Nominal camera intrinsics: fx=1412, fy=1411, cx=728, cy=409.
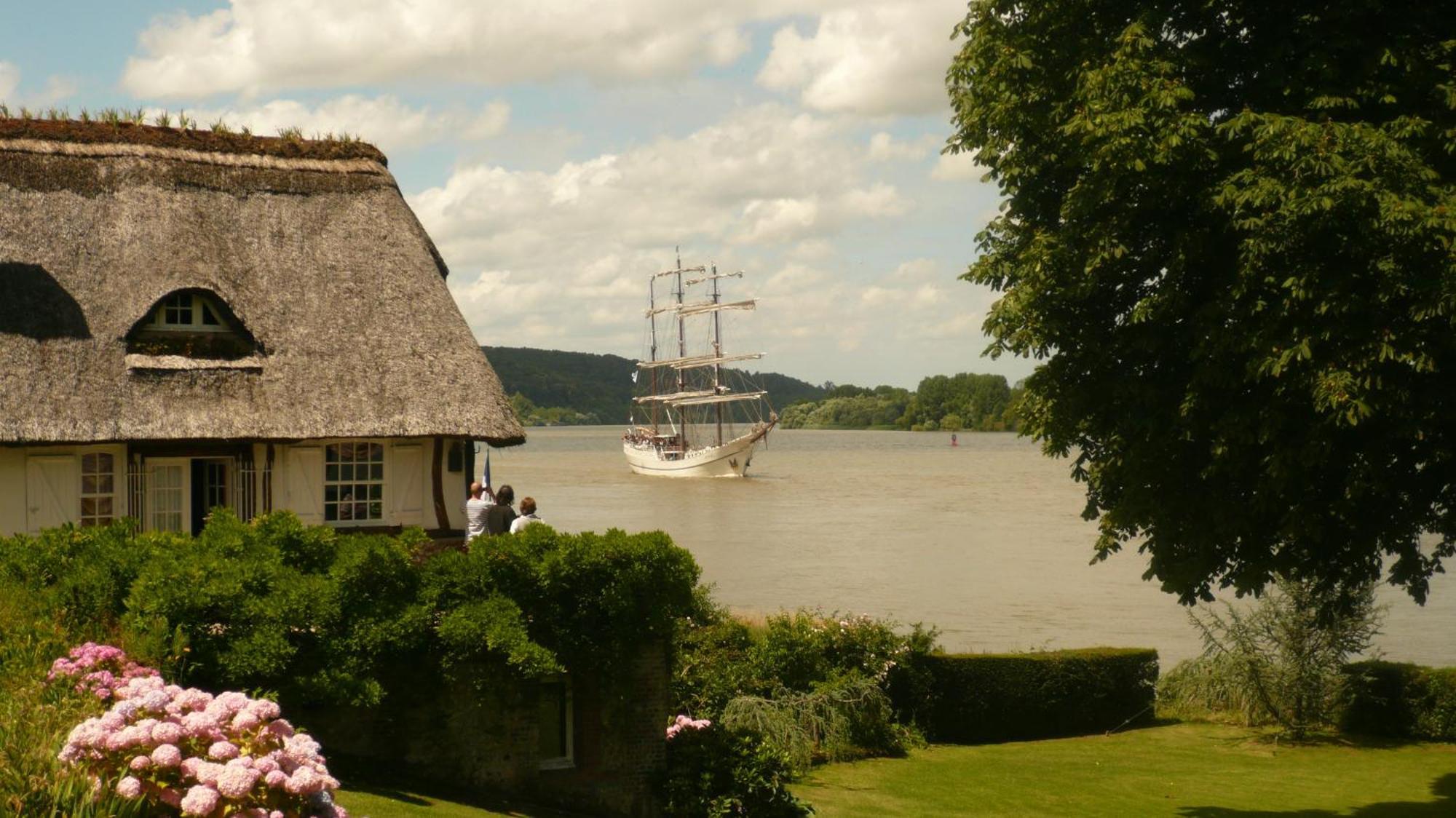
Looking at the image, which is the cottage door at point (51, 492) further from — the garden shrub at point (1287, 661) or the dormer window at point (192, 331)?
the garden shrub at point (1287, 661)

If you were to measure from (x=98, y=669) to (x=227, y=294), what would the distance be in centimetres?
1179

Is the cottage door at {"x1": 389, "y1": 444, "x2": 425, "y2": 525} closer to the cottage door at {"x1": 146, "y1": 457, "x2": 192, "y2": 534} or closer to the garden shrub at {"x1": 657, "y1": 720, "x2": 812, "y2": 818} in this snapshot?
the cottage door at {"x1": 146, "y1": 457, "x2": 192, "y2": 534}

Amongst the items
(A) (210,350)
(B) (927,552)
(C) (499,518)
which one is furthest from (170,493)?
(B) (927,552)

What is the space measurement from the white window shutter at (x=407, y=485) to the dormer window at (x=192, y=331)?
8.73 feet

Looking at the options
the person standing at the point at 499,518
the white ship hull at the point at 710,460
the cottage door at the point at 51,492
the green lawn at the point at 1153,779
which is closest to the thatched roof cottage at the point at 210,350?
the cottage door at the point at 51,492

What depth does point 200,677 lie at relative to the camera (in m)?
12.6

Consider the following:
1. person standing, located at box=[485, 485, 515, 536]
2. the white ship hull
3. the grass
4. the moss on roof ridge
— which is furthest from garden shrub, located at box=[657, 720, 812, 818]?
the white ship hull

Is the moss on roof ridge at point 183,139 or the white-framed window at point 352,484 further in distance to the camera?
the moss on roof ridge at point 183,139

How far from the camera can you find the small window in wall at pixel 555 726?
51.0 feet

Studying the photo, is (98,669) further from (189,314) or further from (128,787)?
(189,314)

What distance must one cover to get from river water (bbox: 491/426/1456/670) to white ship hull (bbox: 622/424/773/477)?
5.18 ft

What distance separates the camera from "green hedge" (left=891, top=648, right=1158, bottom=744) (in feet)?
80.7

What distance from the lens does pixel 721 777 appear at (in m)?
16.8

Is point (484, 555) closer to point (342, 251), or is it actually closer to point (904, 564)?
point (342, 251)
